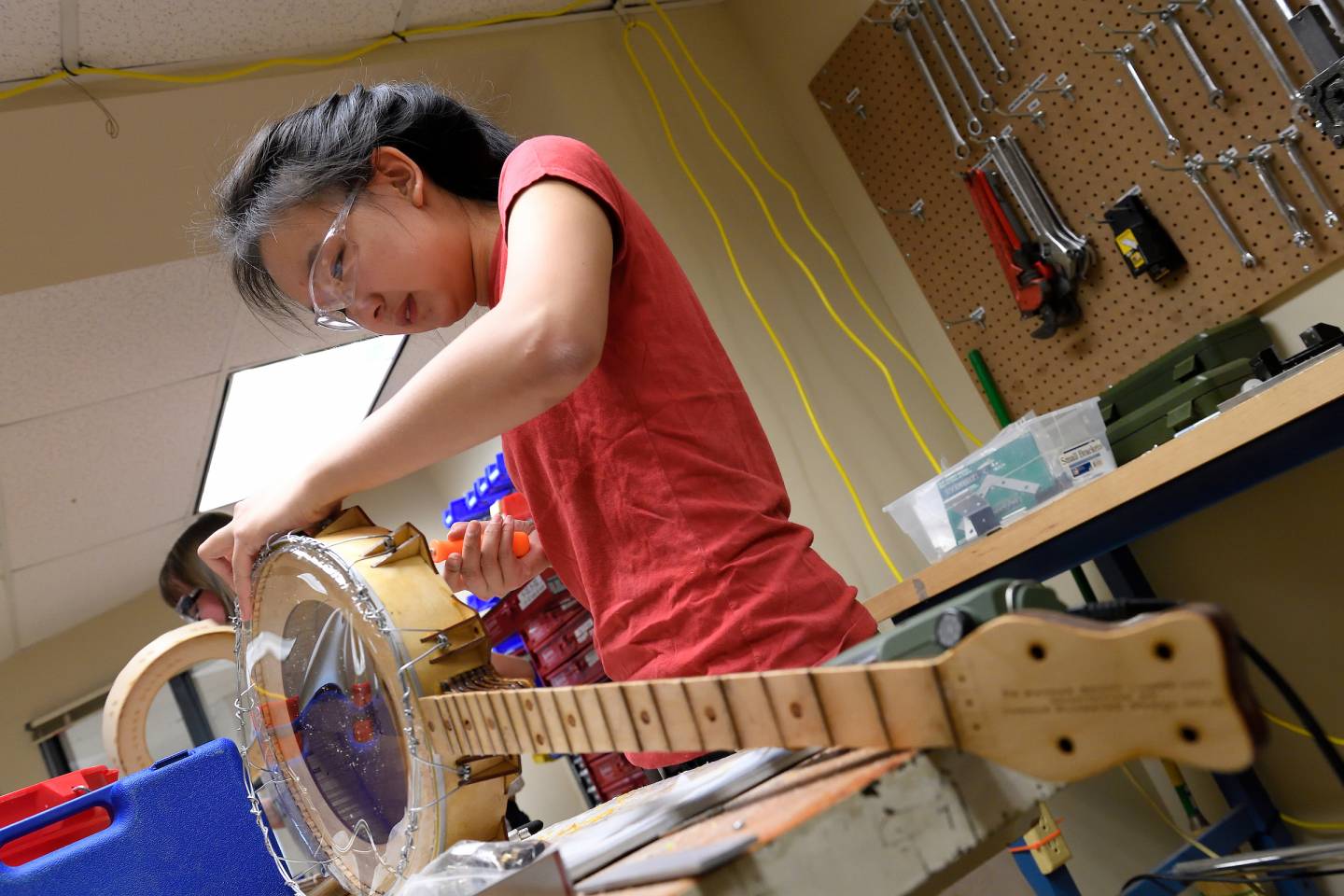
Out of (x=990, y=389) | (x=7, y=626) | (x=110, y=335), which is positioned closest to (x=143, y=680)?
(x=110, y=335)

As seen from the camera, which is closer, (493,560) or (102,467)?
(493,560)

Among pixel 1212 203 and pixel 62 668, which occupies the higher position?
pixel 62 668

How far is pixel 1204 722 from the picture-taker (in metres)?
0.31

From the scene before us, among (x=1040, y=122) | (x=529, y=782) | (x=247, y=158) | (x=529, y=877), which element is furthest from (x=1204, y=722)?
(x=529, y=782)

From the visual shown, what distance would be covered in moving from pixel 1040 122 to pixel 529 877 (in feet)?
7.13

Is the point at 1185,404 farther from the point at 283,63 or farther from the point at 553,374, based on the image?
the point at 283,63

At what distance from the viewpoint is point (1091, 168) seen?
6.91ft

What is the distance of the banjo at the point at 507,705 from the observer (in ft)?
1.07

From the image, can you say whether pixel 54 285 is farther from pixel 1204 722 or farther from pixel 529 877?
pixel 1204 722

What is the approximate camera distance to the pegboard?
71.8 inches

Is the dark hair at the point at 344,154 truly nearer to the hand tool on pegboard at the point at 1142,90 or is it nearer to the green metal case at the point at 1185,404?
the green metal case at the point at 1185,404

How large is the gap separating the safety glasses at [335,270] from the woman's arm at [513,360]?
0.26 m

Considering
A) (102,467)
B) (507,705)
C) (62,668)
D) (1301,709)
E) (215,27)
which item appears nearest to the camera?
(507,705)

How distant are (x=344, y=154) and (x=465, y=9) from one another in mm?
1649
